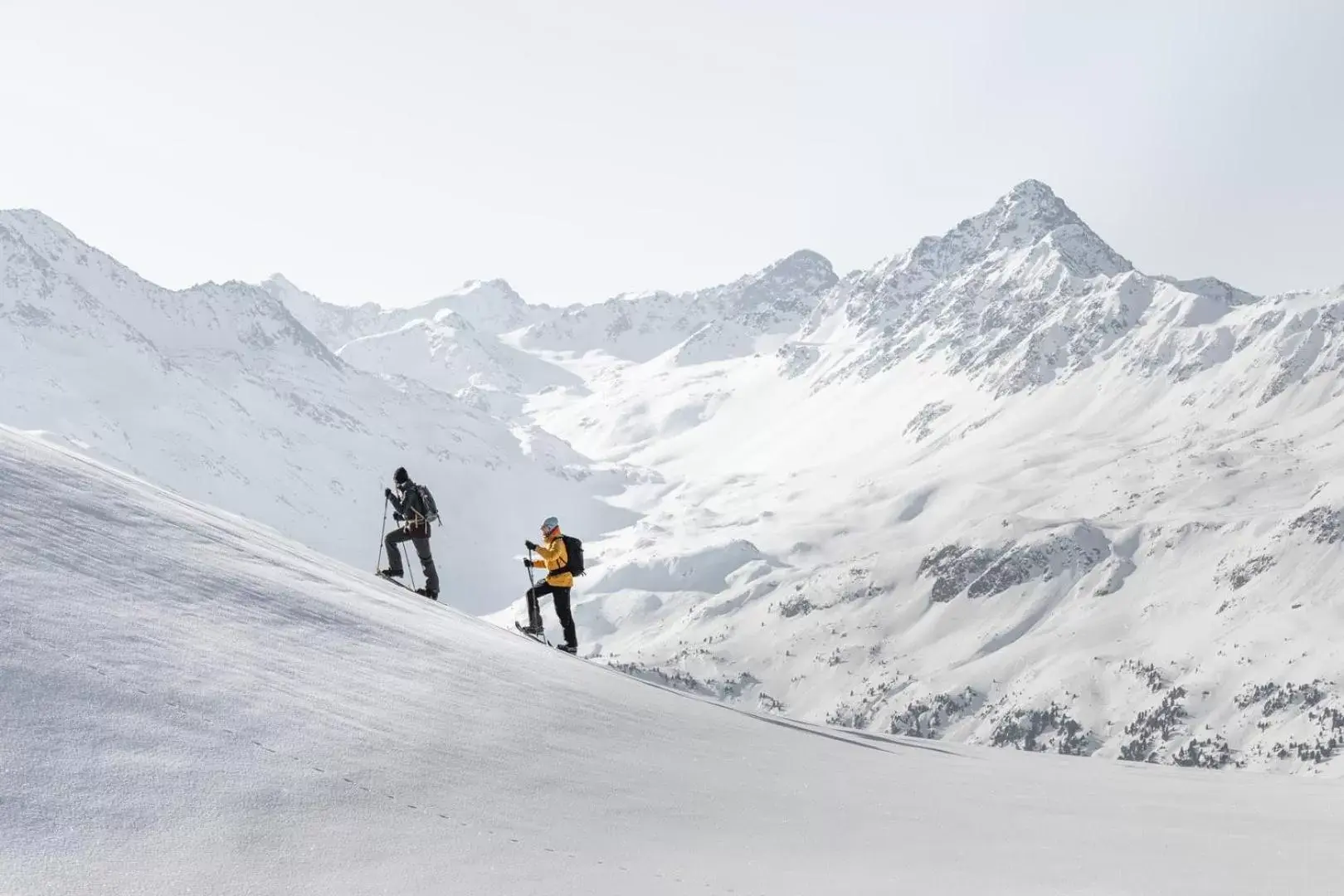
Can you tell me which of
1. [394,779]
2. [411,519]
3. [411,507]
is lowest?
[394,779]

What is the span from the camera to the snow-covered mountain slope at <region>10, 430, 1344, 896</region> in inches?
254

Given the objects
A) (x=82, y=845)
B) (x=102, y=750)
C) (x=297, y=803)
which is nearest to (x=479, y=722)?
(x=297, y=803)

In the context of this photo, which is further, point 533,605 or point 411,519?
point 411,519

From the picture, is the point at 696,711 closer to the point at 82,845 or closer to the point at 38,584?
the point at 38,584

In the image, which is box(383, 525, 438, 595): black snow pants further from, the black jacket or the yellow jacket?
the yellow jacket

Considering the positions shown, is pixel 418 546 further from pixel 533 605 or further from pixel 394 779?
pixel 394 779

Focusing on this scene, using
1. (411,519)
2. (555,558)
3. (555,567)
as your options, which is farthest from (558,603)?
(411,519)

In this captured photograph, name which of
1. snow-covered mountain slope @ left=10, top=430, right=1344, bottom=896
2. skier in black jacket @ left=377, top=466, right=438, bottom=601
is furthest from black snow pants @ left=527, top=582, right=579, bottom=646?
snow-covered mountain slope @ left=10, top=430, right=1344, bottom=896

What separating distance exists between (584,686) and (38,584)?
663 centimetres

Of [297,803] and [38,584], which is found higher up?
[38,584]

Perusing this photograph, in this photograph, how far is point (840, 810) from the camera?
10.8 m

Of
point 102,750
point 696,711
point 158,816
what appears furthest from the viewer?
point 696,711

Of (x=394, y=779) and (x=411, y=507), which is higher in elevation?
(x=411, y=507)

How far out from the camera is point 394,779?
8.00 meters
